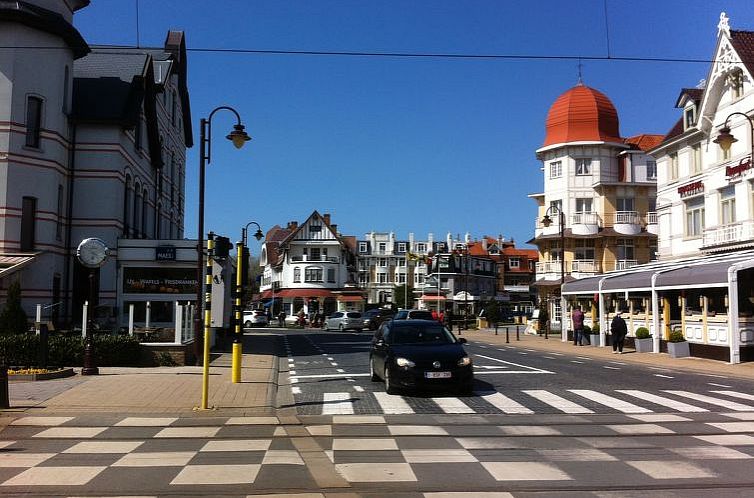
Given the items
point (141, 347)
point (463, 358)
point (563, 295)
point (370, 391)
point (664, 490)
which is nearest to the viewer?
point (664, 490)

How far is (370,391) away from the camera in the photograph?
48.2ft

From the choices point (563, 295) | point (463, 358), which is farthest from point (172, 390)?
point (563, 295)

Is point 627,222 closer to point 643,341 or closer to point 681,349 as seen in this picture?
point 643,341

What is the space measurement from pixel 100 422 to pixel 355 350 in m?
17.9

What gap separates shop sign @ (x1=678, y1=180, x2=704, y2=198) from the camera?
3328 centimetres

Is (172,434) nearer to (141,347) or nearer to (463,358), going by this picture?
(463,358)

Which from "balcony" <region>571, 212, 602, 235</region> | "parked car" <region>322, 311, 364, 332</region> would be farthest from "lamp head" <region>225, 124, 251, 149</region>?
"balcony" <region>571, 212, 602, 235</region>

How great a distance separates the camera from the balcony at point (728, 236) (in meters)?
28.7

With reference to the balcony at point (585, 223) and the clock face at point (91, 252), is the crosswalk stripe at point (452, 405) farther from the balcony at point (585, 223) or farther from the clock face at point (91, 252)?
the balcony at point (585, 223)

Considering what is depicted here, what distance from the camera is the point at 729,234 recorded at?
3019cm

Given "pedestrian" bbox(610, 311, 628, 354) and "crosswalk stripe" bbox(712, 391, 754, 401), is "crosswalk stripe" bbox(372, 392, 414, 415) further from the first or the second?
"pedestrian" bbox(610, 311, 628, 354)

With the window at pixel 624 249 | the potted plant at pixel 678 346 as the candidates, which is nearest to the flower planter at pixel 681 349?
the potted plant at pixel 678 346

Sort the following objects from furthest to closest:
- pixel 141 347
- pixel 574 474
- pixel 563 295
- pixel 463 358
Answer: pixel 563 295
pixel 141 347
pixel 463 358
pixel 574 474

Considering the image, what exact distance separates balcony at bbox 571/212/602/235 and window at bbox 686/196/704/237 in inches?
636
